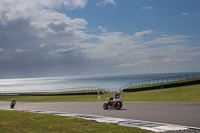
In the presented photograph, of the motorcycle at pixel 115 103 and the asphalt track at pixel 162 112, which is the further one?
the motorcycle at pixel 115 103

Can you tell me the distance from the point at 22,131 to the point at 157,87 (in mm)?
31098

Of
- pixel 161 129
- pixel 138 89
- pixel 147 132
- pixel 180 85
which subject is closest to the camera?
pixel 147 132

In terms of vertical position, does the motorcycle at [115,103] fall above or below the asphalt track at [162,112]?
above

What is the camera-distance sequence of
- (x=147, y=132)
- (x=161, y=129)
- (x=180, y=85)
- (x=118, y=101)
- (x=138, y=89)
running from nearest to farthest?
(x=147, y=132), (x=161, y=129), (x=118, y=101), (x=180, y=85), (x=138, y=89)

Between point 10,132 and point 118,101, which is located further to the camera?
point 118,101

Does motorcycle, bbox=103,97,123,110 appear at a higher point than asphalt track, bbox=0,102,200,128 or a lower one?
higher

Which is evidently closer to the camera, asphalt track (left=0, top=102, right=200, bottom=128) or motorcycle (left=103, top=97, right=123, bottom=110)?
asphalt track (left=0, top=102, right=200, bottom=128)

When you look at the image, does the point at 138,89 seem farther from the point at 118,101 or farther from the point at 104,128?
the point at 104,128

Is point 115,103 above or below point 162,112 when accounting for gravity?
above

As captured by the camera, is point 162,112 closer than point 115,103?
Yes

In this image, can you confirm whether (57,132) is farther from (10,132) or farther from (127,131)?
(127,131)

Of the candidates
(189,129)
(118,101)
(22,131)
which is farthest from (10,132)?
(118,101)

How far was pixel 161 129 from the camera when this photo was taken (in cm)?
920

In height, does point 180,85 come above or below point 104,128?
above
